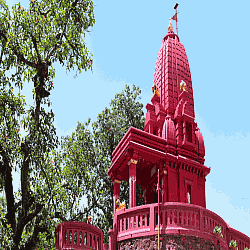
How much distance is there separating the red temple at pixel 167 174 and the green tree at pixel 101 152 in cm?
437

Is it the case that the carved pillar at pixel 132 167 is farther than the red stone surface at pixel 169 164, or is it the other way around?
the carved pillar at pixel 132 167

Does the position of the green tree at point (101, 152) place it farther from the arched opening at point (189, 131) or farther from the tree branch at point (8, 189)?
the tree branch at point (8, 189)

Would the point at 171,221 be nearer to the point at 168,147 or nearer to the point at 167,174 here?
Answer: the point at 167,174

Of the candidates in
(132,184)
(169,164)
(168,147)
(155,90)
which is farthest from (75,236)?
(155,90)

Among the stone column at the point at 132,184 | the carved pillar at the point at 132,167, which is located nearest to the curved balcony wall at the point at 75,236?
the stone column at the point at 132,184

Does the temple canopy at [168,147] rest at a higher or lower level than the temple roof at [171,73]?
lower

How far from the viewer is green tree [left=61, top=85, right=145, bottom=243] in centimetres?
2394

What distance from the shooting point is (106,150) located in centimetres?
2591

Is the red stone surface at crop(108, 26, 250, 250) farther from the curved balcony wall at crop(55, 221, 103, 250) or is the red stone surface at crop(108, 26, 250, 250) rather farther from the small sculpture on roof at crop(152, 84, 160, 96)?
the curved balcony wall at crop(55, 221, 103, 250)

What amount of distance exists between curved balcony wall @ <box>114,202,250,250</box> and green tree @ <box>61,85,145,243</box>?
9640 mm

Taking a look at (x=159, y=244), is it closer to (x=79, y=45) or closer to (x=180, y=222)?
(x=180, y=222)

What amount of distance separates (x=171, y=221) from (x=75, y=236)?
3.27m

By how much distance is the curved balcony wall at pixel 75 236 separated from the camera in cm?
1170

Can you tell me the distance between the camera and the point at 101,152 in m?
25.7
